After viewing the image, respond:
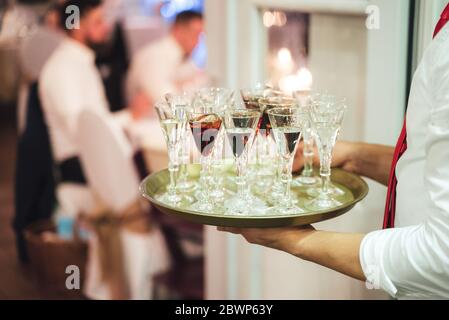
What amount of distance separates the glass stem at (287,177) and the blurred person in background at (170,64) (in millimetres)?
2392

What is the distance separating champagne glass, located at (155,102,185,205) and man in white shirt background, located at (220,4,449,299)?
0.22 metres

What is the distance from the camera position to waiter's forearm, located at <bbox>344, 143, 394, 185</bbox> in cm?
188

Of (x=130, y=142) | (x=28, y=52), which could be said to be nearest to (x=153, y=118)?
(x=130, y=142)

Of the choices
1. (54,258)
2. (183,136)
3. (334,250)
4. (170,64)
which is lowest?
(54,258)

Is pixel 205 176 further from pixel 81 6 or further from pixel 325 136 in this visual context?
pixel 81 6

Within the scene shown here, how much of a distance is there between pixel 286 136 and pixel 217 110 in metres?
0.23

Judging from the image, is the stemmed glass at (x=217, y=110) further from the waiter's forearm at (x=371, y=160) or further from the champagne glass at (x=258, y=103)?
the waiter's forearm at (x=371, y=160)

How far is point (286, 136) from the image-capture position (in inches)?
62.9

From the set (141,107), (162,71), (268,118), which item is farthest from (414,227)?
(162,71)

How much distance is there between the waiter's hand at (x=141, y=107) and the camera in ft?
12.9

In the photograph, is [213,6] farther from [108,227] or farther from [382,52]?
[108,227]

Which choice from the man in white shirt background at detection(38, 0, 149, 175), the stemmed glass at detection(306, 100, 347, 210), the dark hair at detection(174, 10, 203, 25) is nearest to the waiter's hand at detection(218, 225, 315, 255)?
the stemmed glass at detection(306, 100, 347, 210)

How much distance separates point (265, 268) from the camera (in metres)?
2.83

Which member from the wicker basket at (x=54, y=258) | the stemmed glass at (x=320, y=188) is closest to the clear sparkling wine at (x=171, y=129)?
the stemmed glass at (x=320, y=188)
